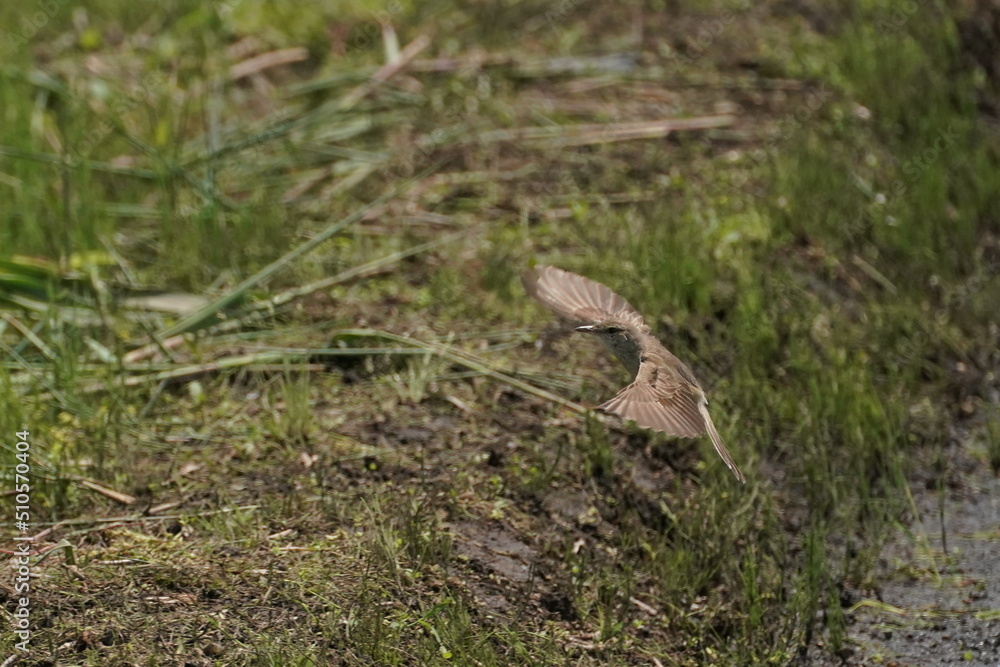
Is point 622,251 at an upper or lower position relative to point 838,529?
upper

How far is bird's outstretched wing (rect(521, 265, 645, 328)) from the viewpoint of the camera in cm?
474

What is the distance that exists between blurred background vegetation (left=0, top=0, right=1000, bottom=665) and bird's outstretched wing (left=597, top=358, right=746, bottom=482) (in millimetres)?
371

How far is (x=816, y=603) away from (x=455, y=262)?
2420 millimetres

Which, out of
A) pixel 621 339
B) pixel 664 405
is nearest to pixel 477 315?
pixel 621 339

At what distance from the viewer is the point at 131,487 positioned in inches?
172

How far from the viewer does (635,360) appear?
4484 millimetres

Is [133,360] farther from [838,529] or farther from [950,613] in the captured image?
[950,613]

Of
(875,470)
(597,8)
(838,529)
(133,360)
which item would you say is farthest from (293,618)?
(597,8)

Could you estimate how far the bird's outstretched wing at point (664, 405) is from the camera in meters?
3.70

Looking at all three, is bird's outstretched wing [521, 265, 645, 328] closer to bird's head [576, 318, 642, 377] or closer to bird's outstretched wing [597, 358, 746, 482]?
bird's head [576, 318, 642, 377]

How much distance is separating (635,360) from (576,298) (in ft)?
1.63

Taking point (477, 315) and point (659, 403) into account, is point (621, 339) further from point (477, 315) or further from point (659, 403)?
point (477, 315)

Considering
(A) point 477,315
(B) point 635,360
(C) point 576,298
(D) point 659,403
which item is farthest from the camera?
Result: (A) point 477,315

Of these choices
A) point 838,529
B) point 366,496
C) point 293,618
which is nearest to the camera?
point 293,618
